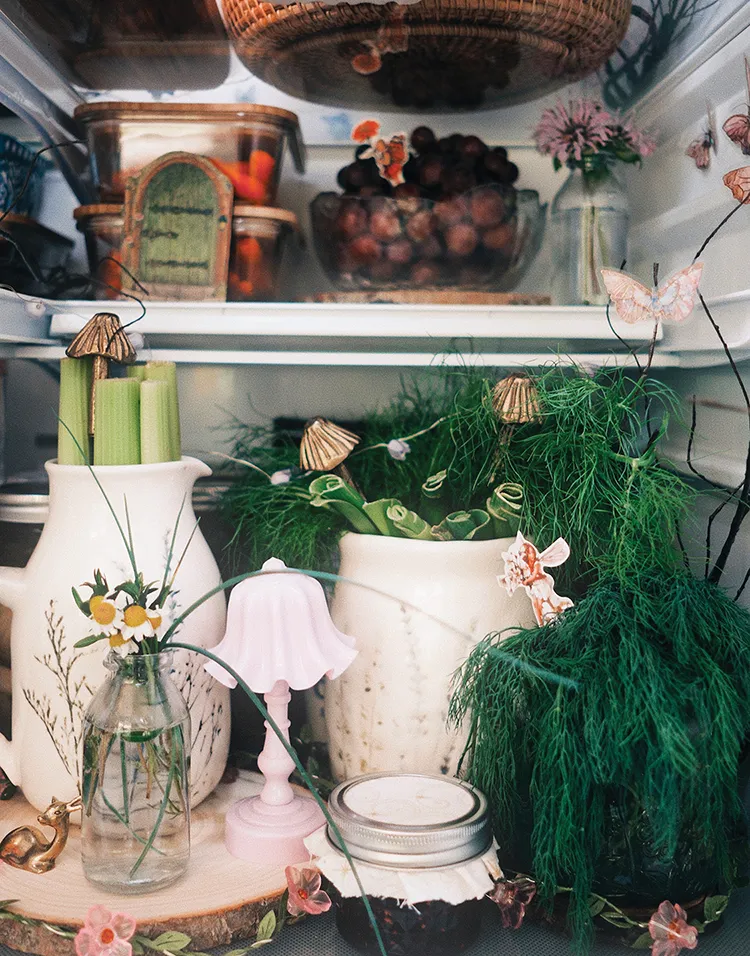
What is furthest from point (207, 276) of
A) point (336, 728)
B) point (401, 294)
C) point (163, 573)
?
point (336, 728)

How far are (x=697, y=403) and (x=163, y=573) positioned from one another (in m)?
0.42

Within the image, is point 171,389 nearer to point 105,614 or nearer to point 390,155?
point 105,614

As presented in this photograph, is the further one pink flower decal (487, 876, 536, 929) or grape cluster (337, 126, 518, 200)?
grape cluster (337, 126, 518, 200)

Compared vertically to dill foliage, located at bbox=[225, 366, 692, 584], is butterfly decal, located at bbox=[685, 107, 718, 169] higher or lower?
higher

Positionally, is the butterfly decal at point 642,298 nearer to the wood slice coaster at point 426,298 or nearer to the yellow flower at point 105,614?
the wood slice coaster at point 426,298

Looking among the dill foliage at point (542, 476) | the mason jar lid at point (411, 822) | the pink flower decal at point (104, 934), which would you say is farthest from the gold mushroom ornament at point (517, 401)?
the pink flower decal at point (104, 934)

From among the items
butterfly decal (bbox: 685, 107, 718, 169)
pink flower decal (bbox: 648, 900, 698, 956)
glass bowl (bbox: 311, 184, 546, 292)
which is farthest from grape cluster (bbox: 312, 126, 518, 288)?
pink flower decal (bbox: 648, 900, 698, 956)

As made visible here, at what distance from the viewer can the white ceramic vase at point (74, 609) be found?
57 centimetres

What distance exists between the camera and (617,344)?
719mm

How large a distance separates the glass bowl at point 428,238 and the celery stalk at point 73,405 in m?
0.23

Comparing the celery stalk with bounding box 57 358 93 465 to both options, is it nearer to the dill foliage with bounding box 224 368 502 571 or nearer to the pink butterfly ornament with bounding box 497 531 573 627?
the dill foliage with bounding box 224 368 502 571

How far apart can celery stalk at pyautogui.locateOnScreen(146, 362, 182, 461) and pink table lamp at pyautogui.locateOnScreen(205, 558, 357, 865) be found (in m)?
0.10

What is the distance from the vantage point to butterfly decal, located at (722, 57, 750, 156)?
57cm

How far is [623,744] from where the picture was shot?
18.2 inches
